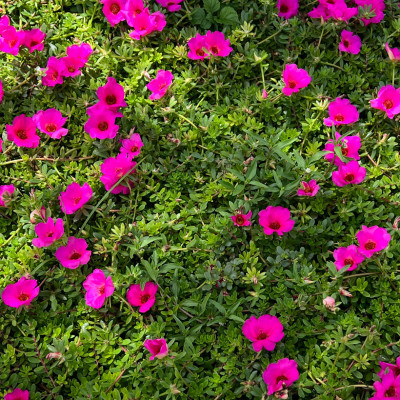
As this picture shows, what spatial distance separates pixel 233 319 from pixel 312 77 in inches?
50.8

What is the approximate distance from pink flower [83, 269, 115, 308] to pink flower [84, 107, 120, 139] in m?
0.64

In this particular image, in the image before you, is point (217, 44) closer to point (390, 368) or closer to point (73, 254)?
point (73, 254)

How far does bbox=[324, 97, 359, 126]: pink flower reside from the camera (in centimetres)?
246

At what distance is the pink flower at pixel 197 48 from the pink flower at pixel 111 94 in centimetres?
41

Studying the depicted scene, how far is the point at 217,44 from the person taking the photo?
263 centimetres

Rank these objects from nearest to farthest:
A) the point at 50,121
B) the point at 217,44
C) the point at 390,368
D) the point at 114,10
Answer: the point at 390,368
the point at 50,121
the point at 217,44
the point at 114,10

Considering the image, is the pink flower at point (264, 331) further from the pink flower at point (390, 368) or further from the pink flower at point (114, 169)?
the pink flower at point (114, 169)

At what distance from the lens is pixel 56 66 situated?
260cm

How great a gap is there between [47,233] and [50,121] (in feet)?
2.02

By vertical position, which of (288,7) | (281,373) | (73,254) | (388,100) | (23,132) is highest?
(288,7)

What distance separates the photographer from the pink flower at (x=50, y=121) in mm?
2480

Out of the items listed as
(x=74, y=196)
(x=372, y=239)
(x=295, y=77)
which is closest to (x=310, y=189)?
(x=372, y=239)

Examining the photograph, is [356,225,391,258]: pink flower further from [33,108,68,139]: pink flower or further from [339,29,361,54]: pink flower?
[33,108,68,139]: pink flower

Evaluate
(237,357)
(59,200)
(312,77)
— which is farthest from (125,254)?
(312,77)
